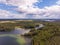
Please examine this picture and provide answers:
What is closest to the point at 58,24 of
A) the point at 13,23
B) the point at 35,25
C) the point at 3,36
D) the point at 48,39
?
the point at 35,25

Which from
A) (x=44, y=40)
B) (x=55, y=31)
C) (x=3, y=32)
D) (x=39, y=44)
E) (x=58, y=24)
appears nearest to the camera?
(x=39, y=44)

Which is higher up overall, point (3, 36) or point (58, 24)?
point (58, 24)

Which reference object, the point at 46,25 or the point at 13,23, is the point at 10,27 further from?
the point at 46,25

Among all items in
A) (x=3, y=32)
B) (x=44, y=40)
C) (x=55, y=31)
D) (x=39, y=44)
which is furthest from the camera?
(x=3, y=32)

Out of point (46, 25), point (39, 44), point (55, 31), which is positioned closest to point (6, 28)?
point (46, 25)

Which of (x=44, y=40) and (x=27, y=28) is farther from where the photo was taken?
(x=27, y=28)

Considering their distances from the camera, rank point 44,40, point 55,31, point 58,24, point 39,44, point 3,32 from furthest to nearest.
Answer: point 3,32 < point 58,24 < point 55,31 < point 44,40 < point 39,44

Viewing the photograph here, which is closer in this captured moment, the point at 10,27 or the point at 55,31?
the point at 55,31

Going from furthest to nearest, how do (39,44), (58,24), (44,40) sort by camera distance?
(58,24) → (44,40) → (39,44)

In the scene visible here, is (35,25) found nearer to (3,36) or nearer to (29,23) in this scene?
(29,23)
